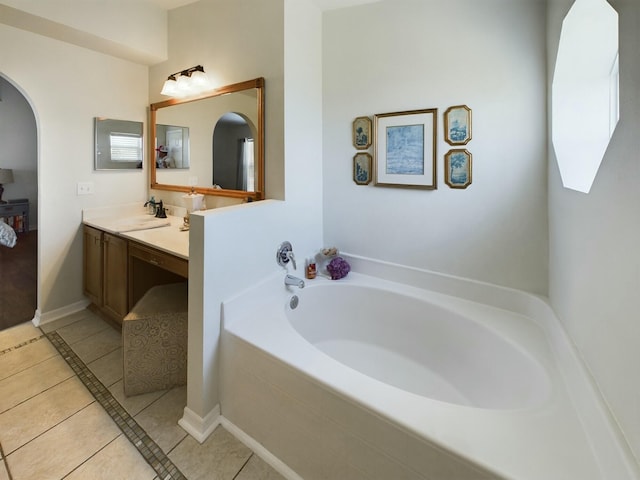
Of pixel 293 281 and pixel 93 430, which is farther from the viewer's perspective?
pixel 293 281

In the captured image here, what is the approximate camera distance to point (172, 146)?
277 cm

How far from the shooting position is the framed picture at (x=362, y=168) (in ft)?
7.02

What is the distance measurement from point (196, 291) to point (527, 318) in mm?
1741

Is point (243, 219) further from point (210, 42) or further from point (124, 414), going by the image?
point (210, 42)

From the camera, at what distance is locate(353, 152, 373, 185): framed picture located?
7.02ft

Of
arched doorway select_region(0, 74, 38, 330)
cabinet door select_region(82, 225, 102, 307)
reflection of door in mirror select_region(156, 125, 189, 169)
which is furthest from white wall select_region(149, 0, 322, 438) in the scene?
arched doorway select_region(0, 74, 38, 330)

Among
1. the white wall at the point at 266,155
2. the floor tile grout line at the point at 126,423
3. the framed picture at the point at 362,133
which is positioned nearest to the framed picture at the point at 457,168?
the framed picture at the point at 362,133

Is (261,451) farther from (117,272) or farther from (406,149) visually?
(406,149)

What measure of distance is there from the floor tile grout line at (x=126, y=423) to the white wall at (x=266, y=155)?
177 mm

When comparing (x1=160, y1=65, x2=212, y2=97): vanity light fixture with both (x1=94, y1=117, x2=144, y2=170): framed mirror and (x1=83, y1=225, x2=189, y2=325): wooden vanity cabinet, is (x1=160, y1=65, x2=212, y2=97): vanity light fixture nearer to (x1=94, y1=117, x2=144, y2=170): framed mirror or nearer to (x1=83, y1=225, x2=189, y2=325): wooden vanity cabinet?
(x1=94, y1=117, x2=144, y2=170): framed mirror

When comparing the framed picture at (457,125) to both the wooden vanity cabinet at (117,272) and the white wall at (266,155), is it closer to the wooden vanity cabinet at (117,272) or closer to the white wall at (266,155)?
the white wall at (266,155)

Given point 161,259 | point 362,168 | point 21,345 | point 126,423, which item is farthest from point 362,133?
point 21,345

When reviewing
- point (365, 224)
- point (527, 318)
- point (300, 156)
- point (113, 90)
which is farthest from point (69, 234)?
point (527, 318)

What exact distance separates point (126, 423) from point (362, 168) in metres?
2.04
